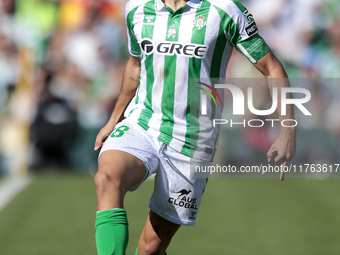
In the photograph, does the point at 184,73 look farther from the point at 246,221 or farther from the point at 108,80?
A: the point at 108,80

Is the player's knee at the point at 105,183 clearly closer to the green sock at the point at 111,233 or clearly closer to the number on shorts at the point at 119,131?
the green sock at the point at 111,233

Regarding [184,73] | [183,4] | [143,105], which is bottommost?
[143,105]

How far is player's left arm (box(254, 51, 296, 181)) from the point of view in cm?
306

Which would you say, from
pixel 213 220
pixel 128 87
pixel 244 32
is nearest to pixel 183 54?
pixel 244 32

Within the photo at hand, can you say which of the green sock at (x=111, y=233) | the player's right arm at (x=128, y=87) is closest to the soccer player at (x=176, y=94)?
the player's right arm at (x=128, y=87)

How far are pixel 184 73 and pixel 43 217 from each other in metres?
3.68

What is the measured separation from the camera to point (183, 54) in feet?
10.7

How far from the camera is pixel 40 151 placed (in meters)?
9.35

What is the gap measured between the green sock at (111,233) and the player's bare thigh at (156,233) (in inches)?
35.9

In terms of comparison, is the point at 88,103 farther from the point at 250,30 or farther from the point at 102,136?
the point at 250,30

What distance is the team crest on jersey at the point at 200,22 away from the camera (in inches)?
128

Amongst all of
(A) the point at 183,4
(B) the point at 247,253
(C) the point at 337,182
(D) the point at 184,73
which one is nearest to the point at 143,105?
(D) the point at 184,73

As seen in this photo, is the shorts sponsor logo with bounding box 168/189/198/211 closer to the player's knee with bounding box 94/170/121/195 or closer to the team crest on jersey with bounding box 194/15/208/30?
the player's knee with bounding box 94/170/121/195

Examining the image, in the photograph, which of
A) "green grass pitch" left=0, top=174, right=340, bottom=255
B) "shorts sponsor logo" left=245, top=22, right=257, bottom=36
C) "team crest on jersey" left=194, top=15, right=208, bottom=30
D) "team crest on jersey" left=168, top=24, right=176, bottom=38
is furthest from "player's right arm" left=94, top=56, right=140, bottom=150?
"green grass pitch" left=0, top=174, right=340, bottom=255
